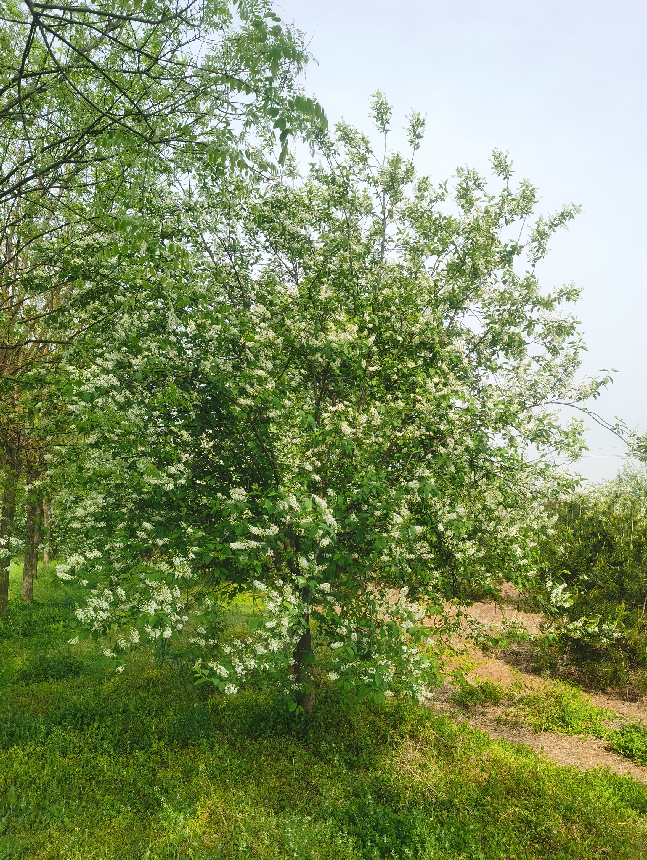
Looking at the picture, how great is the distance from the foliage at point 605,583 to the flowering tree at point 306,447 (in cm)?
477

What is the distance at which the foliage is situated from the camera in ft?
38.5

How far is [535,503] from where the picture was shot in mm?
8445

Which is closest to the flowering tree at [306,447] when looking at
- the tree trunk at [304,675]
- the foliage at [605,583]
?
the tree trunk at [304,675]

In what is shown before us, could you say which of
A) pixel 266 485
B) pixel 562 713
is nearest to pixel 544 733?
pixel 562 713

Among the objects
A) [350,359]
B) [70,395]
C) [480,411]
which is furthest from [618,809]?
[70,395]

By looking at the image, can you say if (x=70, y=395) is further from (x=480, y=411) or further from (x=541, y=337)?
(x=541, y=337)

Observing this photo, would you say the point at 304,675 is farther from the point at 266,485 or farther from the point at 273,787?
the point at 266,485

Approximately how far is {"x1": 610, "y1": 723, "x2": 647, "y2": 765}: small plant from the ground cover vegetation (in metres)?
0.07

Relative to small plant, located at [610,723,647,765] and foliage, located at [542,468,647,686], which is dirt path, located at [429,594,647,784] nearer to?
small plant, located at [610,723,647,765]

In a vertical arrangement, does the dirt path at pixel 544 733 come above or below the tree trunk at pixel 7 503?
below

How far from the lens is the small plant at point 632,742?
28.8 ft

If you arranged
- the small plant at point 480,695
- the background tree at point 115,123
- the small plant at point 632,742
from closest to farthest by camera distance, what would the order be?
the background tree at point 115,123 → the small plant at point 632,742 → the small plant at point 480,695

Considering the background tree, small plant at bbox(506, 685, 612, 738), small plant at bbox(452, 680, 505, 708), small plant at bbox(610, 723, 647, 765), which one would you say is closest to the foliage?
small plant at bbox(506, 685, 612, 738)

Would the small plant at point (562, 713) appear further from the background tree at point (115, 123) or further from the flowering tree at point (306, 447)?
the background tree at point (115, 123)
